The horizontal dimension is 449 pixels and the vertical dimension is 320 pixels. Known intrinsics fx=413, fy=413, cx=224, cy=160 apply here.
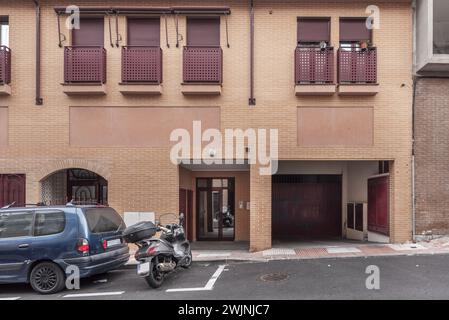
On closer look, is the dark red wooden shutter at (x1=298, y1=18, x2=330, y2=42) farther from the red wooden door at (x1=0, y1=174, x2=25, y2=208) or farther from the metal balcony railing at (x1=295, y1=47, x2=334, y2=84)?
the red wooden door at (x1=0, y1=174, x2=25, y2=208)

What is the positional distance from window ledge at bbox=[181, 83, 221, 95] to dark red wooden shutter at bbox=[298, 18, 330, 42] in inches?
115

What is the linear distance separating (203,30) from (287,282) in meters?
7.71

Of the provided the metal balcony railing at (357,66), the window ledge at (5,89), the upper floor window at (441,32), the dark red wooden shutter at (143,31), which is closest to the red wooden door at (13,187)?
the window ledge at (5,89)

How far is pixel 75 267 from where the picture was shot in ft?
25.1

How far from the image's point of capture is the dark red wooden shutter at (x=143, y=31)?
39.8 ft

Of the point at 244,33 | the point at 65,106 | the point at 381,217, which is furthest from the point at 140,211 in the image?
the point at 381,217

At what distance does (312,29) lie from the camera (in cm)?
1213

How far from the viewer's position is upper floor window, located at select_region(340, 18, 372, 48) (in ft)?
39.5

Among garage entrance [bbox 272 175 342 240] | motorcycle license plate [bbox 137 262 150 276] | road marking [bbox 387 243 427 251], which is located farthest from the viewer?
garage entrance [bbox 272 175 342 240]

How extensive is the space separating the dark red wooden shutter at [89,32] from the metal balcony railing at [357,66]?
6.96 m

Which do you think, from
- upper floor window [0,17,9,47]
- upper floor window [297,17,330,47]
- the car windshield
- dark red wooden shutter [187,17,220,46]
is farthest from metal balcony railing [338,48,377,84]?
upper floor window [0,17,9,47]

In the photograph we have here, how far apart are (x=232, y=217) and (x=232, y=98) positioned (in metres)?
4.67

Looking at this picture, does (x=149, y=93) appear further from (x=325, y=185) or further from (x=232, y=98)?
(x=325, y=185)

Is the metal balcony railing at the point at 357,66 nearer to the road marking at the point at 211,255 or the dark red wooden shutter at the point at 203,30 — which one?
the dark red wooden shutter at the point at 203,30
